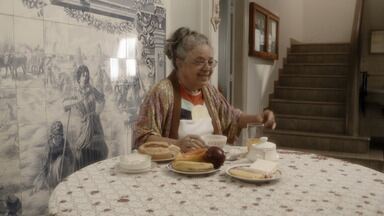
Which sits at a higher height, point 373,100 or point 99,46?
point 99,46

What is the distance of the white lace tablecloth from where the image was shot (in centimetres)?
96

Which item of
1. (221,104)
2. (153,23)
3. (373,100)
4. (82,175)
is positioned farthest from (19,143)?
(373,100)

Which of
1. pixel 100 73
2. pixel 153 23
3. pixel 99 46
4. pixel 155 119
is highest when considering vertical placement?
pixel 153 23

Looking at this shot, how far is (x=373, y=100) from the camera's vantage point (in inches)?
199

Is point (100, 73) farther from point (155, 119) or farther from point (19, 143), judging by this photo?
point (19, 143)

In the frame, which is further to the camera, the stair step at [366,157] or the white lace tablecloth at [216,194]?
the stair step at [366,157]

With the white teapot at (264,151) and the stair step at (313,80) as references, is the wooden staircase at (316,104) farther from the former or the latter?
the white teapot at (264,151)

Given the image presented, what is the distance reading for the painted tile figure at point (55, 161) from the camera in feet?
5.76

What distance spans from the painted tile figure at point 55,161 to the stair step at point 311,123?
3.68 m

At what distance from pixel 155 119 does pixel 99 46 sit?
1.95ft

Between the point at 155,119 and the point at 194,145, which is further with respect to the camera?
the point at 155,119

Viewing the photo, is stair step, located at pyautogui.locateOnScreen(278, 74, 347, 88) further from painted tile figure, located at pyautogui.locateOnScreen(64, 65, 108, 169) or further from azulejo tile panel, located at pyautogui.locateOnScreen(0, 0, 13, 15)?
azulejo tile panel, located at pyautogui.locateOnScreen(0, 0, 13, 15)

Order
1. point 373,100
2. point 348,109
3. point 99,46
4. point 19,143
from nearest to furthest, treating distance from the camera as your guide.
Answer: point 19,143 → point 99,46 → point 348,109 → point 373,100

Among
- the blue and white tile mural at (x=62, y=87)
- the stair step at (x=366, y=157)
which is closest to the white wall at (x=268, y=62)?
the stair step at (x=366, y=157)
